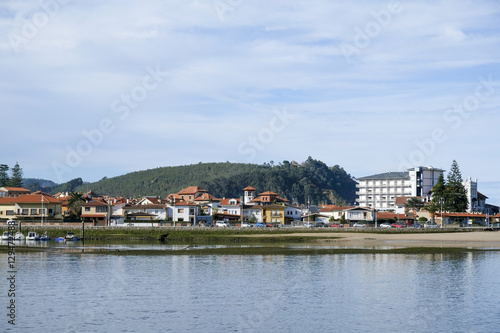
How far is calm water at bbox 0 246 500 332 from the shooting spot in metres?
31.9

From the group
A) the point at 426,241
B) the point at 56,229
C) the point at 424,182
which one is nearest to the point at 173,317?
the point at 426,241

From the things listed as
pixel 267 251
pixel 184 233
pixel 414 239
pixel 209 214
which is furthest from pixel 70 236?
pixel 414 239

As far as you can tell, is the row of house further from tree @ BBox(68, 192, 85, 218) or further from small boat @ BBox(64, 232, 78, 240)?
small boat @ BBox(64, 232, 78, 240)

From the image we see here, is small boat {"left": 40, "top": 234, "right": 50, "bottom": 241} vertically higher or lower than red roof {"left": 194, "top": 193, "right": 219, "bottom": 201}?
lower

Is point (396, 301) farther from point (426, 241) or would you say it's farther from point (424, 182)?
point (424, 182)

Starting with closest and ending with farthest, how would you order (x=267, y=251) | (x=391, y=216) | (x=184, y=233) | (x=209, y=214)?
(x=267, y=251) < (x=184, y=233) < (x=209, y=214) < (x=391, y=216)

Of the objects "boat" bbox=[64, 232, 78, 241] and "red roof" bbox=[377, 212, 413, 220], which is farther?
"red roof" bbox=[377, 212, 413, 220]

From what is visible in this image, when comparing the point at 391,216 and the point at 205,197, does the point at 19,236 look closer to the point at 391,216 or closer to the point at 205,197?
the point at 205,197

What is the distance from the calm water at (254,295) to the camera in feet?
105

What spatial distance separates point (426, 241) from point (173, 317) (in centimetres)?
6704

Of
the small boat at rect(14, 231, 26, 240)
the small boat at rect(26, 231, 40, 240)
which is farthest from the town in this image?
the small boat at rect(26, 231, 40, 240)

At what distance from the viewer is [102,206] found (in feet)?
409

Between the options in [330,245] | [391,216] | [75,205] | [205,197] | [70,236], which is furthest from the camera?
[205,197]

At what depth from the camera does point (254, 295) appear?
133 ft
